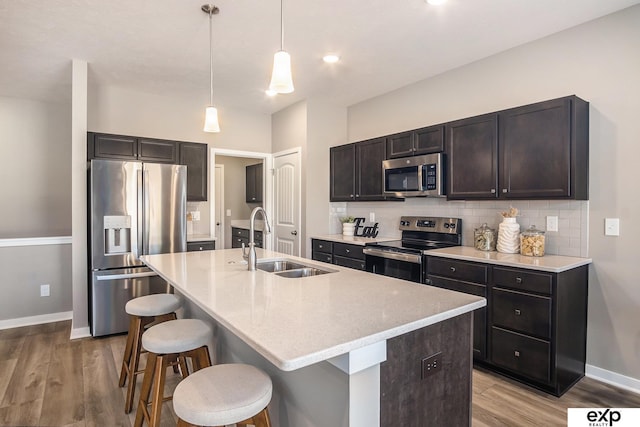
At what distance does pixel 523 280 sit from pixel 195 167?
3593 mm

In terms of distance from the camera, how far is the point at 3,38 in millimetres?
2955

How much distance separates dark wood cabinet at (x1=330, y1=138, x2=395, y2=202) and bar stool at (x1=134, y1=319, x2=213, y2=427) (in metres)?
2.68

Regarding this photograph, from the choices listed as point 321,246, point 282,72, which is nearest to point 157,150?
point 321,246

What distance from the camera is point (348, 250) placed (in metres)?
4.13

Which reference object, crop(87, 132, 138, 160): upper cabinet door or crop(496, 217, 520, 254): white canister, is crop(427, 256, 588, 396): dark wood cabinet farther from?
crop(87, 132, 138, 160): upper cabinet door

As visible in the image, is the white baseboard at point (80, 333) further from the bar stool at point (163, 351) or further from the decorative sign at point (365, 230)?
the decorative sign at point (365, 230)

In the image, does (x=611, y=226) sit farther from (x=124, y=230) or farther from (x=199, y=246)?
(x=124, y=230)

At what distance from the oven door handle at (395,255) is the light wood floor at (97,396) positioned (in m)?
1.02

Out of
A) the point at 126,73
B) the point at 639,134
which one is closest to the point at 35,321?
the point at 126,73

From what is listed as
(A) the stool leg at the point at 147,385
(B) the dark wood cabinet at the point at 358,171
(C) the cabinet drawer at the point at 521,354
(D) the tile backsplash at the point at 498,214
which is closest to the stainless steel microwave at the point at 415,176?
(B) the dark wood cabinet at the point at 358,171

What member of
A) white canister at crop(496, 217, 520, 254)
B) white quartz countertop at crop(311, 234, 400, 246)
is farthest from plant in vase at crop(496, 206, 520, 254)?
white quartz countertop at crop(311, 234, 400, 246)

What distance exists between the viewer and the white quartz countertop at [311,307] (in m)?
1.10

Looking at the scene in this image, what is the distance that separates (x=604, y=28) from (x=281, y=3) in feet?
7.63

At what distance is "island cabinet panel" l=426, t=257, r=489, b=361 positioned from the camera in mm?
2785
